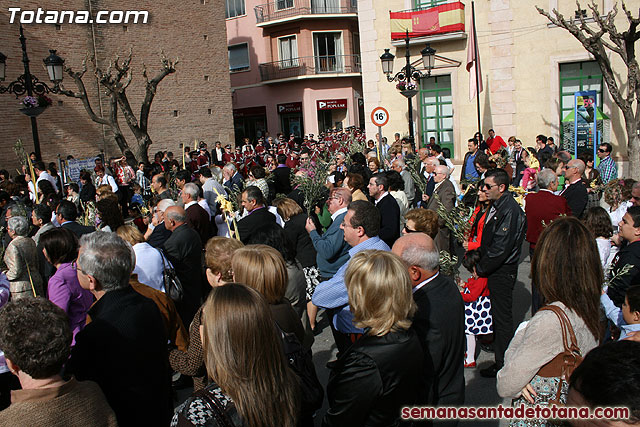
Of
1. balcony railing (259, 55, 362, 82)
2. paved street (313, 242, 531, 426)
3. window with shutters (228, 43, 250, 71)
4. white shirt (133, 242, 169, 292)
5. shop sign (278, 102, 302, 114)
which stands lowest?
paved street (313, 242, 531, 426)

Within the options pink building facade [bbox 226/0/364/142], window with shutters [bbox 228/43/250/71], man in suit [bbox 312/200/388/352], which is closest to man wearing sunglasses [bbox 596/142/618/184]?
man in suit [bbox 312/200/388/352]

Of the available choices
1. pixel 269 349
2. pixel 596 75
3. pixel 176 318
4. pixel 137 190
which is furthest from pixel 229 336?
pixel 596 75

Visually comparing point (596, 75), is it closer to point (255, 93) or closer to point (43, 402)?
point (43, 402)

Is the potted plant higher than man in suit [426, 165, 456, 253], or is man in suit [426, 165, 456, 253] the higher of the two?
the potted plant

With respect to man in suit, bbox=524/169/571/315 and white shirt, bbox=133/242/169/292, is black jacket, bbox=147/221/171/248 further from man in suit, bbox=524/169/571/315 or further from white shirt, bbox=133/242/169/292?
man in suit, bbox=524/169/571/315

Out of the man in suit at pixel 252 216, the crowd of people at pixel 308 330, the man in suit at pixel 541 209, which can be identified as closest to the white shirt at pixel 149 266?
the crowd of people at pixel 308 330

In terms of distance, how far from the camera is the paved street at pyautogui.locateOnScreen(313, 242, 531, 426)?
460 centimetres

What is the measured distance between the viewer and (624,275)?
4.13 metres

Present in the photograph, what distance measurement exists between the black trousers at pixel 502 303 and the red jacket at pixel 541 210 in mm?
1440

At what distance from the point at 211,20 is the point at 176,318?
88.5 feet

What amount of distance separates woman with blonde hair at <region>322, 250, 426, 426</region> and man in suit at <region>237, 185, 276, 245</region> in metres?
3.50

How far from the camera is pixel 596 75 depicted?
17.6m

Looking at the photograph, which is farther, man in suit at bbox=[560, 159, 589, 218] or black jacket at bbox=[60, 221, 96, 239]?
man in suit at bbox=[560, 159, 589, 218]

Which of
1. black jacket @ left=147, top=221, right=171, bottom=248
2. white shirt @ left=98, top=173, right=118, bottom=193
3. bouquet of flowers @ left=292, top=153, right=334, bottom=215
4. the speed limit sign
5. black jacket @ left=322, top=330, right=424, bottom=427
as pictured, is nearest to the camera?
black jacket @ left=322, top=330, right=424, bottom=427
